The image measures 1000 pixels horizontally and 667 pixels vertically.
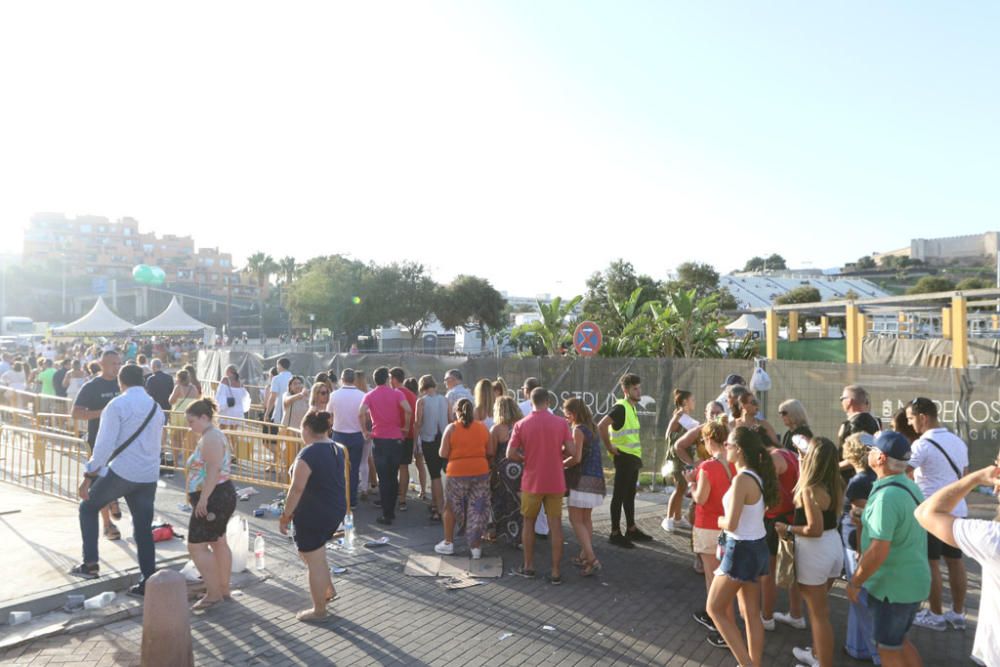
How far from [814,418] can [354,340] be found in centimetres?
4368

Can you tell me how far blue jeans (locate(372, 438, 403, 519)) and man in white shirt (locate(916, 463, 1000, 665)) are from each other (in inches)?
250

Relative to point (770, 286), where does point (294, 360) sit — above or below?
below

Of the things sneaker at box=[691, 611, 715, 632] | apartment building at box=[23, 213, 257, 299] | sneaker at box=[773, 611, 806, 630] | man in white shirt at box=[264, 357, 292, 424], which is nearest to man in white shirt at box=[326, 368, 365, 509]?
man in white shirt at box=[264, 357, 292, 424]

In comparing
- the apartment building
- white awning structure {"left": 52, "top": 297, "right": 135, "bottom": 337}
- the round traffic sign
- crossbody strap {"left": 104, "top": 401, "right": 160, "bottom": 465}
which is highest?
the apartment building

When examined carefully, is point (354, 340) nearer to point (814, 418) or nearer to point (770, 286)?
point (814, 418)

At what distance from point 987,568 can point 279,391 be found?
34.6ft

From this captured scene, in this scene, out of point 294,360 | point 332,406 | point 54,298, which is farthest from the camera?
point 54,298

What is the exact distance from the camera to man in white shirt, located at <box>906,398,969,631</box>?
5.38 meters

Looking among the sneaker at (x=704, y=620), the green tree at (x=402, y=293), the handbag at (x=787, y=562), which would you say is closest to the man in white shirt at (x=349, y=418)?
the sneaker at (x=704, y=620)

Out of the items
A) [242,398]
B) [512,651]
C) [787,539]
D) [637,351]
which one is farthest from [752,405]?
[637,351]

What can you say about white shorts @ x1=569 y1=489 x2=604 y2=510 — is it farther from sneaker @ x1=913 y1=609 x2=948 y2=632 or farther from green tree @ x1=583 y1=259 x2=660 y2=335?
green tree @ x1=583 y1=259 x2=660 y2=335

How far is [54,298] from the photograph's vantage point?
315 feet

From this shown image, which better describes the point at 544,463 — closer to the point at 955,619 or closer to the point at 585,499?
the point at 585,499

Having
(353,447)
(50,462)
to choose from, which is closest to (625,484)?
(353,447)
